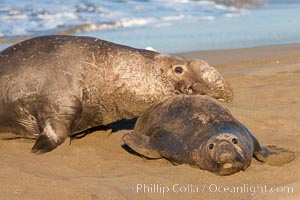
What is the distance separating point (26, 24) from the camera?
54.7 ft

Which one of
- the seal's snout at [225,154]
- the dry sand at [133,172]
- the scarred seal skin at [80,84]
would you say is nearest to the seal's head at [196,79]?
the scarred seal skin at [80,84]

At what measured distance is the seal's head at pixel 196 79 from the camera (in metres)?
6.53

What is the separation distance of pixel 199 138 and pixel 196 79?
45.5 inches

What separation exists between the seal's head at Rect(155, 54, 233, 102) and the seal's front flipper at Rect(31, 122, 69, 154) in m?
1.13

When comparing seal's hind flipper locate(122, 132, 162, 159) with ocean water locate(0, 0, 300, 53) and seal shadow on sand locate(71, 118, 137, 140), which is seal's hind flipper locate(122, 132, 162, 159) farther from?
ocean water locate(0, 0, 300, 53)

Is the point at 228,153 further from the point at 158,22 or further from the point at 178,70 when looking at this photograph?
the point at 158,22

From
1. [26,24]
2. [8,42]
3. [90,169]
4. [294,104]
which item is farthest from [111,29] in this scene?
[90,169]

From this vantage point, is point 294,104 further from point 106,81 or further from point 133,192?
point 133,192

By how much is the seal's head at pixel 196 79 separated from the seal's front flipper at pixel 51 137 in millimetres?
1130

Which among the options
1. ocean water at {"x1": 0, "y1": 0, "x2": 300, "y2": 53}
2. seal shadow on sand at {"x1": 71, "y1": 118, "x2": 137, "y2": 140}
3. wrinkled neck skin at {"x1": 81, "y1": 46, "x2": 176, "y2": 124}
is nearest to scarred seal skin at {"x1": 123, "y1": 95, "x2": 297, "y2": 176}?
wrinkled neck skin at {"x1": 81, "y1": 46, "x2": 176, "y2": 124}

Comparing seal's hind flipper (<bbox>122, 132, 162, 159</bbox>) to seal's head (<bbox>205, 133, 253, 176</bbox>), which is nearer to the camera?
seal's head (<bbox>205, 133, 253, 176</bbox>)

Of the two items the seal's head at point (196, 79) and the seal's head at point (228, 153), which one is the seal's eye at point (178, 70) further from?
the seal's head at point (228, 153)

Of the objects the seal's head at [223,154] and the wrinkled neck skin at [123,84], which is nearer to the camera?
the seal's head at [223,154]

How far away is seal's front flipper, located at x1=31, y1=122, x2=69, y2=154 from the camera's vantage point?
6.02m
